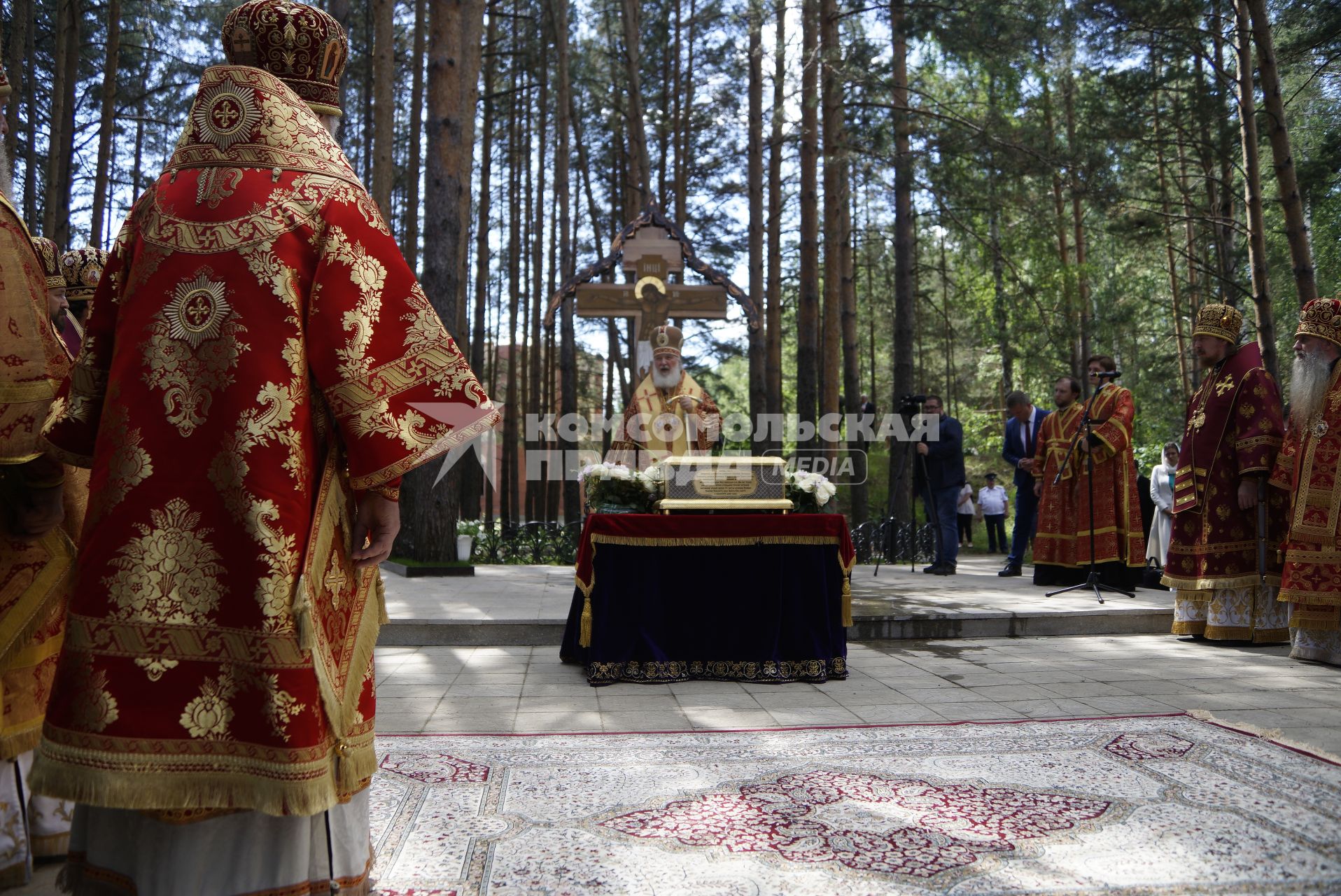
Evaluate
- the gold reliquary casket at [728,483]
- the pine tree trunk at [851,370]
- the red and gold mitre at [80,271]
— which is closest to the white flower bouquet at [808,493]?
the gold reliquary casket at [728,483]

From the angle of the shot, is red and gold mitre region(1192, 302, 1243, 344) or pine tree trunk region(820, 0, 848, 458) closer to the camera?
red and gold mitre region(1192, 302, 1243, 344)

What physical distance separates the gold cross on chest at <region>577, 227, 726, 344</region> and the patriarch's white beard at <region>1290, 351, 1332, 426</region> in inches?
276

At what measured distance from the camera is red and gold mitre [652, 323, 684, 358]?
7759 mm

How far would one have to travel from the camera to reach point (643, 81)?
21.0 m

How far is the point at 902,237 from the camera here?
49.7 ft

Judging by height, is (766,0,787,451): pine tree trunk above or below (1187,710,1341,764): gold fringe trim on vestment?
above

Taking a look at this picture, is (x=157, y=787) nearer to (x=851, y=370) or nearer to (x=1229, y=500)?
(x=1229, y=500)

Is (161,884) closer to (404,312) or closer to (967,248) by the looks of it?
(404,312)

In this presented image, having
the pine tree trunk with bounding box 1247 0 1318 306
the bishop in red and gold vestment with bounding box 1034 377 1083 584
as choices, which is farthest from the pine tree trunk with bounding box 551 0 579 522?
the pine tree trunk with bounding box 1247 0 1318 306

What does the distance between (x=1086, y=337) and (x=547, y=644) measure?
17.0m

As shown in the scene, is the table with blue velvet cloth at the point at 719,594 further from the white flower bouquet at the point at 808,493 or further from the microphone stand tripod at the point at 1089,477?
the microphone stand tripod at the point at 1089,477

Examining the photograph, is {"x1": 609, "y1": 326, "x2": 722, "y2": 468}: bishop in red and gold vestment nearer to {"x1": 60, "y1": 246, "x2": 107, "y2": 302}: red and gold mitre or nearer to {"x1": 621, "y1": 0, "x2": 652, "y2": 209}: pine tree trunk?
{"x1": 60, "y1": 246, "x2": 107, "y2": 302}: red and gold mitre

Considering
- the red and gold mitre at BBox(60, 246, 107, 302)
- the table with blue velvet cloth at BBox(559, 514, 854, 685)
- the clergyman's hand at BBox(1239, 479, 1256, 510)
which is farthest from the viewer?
the clergyman's hand at BBox(1239, 479, 1256, 510)

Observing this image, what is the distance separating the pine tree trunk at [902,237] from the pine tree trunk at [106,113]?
A: 1142 centimetres
